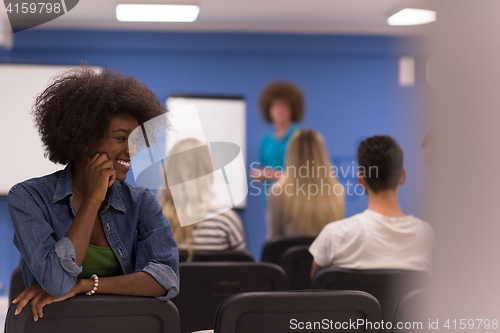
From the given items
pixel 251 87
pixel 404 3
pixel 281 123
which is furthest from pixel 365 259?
pixel 251 87

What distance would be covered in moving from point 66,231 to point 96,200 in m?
0.15

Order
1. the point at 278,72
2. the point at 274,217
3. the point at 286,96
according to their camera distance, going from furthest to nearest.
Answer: the point at 286,96 → the point at 278,72 → the point at 274,217

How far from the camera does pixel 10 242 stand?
1.79 metres

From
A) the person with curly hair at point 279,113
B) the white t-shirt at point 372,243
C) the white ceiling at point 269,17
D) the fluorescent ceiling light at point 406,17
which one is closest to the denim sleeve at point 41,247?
the white ceiling at point 269,17

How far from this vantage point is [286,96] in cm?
421

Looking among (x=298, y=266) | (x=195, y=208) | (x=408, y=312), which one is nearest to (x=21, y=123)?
(x=195, y=208)

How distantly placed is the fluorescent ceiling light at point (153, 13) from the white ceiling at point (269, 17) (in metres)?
0.02

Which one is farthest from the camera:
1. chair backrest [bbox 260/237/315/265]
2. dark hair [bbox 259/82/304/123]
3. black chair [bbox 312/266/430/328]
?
dark hair [bbox 259/82/304/123]

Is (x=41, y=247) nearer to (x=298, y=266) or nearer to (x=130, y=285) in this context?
(x=130, y=285)

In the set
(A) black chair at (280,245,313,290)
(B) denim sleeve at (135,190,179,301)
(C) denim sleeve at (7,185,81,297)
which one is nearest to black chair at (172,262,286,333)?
(B) denim sleeve at (135,190,179,301)

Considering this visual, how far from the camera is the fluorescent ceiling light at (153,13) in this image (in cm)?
162

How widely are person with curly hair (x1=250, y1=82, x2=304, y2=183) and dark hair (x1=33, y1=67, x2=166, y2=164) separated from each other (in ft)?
4.36

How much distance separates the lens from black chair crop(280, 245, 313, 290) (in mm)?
1979

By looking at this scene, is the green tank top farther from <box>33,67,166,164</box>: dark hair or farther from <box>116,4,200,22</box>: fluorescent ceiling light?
<box>116,4,200,22</box>: fluorescent ceiling light
